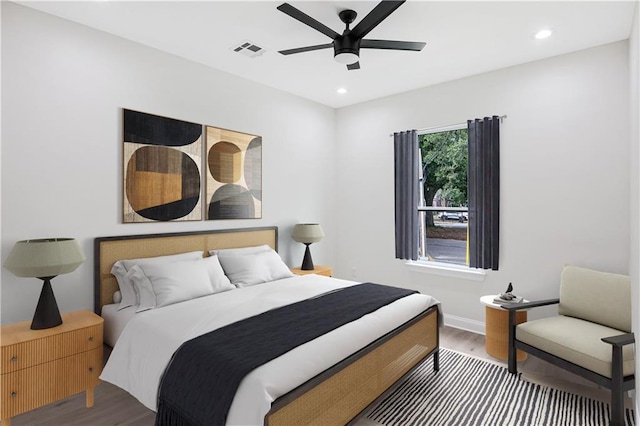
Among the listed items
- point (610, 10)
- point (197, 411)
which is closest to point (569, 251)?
point (610, 10)

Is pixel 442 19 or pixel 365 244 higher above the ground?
pixel 442 19

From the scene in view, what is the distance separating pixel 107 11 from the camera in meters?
2.67

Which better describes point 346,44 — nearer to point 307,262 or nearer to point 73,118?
point 73,118

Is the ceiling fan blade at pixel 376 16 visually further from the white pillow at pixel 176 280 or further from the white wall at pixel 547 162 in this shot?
the white pillow at pixel 176 280

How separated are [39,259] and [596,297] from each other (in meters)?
4.16

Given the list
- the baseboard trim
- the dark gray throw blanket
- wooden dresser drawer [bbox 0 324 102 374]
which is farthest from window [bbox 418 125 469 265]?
wooden dresser drawer [bbox 0 324 102 374]

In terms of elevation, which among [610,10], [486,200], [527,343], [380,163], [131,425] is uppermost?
[610,10]

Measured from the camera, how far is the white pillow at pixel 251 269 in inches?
135

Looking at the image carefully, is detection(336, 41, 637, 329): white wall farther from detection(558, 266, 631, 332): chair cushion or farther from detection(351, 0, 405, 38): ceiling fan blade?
detection(351, 0, 405, 38): ceiling fan blade

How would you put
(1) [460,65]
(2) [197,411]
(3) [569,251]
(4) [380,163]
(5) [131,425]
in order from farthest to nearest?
(4) [380,163] → (1) [460,65] → (3) [569,251] → (5) [131,425] → (2) [197,411]

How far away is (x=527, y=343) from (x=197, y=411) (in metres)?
2.54

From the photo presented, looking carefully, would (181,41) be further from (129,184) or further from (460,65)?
(460,65)

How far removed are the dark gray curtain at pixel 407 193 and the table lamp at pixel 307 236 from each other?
1059 mm

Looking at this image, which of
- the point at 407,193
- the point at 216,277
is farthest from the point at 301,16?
the point at 407,193
